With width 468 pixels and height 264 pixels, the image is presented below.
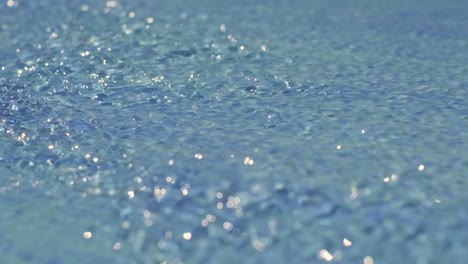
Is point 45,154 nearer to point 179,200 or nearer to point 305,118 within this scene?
point 179,200

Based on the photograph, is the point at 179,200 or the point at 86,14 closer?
the point at 179,200

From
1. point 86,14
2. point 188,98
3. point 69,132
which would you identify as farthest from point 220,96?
point 86,14

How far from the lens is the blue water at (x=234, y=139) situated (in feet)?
5.81

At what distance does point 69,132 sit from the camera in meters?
2.29

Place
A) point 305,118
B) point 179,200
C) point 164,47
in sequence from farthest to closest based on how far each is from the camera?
point 164,47 → point 305,118 → point 179,200

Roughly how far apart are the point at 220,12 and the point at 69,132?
1420 millimetres

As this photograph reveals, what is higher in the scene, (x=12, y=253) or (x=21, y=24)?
(x=12, y=253)

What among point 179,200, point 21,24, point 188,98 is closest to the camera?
point 179,200

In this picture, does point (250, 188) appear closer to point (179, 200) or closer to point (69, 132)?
point (179, 200)

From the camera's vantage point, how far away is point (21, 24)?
3.43 meters

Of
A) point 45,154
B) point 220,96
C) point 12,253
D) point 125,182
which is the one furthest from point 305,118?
point 12,253

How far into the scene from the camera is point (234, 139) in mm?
2209

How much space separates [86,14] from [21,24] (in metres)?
0.30

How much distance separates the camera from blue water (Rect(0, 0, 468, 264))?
5.81ft
